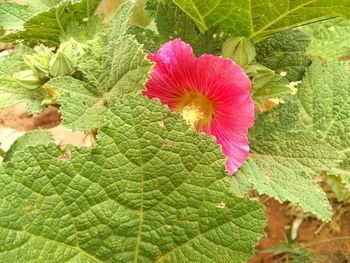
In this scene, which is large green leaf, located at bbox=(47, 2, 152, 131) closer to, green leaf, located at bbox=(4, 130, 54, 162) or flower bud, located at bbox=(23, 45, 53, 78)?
flower bud, located at bbox=(23, 45, 53, 78)

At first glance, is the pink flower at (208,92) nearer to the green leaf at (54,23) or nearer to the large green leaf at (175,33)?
the large green leaf at (175,33)

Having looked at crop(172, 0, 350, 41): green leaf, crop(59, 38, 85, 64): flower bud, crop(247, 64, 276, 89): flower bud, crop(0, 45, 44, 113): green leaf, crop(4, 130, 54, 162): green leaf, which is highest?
crop(172, 0, 350, 41): green leaf

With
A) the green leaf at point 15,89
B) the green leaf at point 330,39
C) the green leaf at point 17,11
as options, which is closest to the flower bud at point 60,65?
the green leaf at point 15,89

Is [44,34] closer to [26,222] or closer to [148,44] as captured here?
Answer: [148,44]

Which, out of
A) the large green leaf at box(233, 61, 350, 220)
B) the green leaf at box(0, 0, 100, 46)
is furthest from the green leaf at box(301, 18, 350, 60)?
the green leaf at box(0, 0, 100, 46)

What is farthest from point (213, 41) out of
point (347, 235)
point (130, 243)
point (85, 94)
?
point (347, 235)
